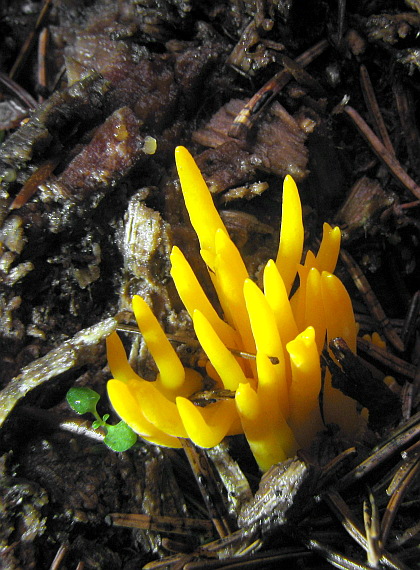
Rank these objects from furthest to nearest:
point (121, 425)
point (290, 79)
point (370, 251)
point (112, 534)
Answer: point (370, 251), point (290, 79), point (121, 425), point (112, 534)

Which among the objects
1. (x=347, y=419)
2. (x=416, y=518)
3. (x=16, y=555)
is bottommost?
(x=16, y=555)

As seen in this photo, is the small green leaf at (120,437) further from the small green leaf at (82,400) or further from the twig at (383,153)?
the twig at (383,153)

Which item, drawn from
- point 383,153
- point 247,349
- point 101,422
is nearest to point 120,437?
point 101,422

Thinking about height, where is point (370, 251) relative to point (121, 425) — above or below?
above

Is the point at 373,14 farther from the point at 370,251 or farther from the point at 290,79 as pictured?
the point at 370,251

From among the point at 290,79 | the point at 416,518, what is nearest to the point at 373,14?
the point at 290,79

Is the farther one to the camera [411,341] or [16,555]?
[411,341]
